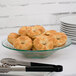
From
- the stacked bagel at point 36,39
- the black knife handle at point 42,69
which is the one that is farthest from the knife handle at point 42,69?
the stacked bagel at point 36,39

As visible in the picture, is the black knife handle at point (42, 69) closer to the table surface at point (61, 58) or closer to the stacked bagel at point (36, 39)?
the table surface at point (61, 58)

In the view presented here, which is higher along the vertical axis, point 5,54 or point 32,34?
point 32,34

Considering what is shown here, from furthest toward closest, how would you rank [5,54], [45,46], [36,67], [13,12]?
1. [13,12]
2. [5,54]
3. [45,46]
4. [36,67]

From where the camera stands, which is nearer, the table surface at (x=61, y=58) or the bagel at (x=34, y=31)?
the table surface at (x=61, y=58)

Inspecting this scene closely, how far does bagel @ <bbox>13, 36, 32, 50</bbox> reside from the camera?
3.26 ft

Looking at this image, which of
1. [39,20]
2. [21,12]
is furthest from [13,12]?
[39,20]

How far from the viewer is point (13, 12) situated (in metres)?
2.44

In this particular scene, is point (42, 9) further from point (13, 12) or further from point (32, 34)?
point (32, 34)

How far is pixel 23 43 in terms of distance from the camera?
1021 mm

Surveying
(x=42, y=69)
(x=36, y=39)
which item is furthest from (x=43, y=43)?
(x=42, y=69)

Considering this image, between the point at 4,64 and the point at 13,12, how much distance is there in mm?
1604

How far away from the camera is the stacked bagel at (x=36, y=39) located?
3.26 ft

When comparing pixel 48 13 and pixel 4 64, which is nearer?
pixel 4 64

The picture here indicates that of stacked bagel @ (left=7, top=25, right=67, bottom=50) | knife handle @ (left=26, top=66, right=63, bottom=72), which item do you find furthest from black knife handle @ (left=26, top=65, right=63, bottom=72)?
stacked bagel @ (left=7, top=25, right=67, bottom=50)
